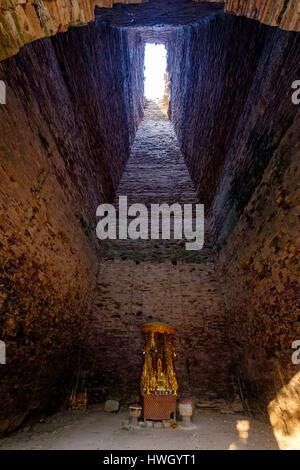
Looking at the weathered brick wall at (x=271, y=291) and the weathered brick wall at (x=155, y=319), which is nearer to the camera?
the weathered brick wall at (x=271, y=291)

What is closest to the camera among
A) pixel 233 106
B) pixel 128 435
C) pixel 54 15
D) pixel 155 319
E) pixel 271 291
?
pixel 54 15

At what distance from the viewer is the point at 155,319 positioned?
609 cm

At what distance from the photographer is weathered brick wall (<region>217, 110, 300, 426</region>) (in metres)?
3.64

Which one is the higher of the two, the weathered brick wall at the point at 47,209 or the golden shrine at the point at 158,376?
the weathered brick wall at the point at 47,209

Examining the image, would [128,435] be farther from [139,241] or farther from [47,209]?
[139,241]

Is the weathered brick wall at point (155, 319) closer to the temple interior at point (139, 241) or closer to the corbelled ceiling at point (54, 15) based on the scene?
the temple interior at point (139, 241)

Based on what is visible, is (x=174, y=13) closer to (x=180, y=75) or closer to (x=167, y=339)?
(x=180, y=75)

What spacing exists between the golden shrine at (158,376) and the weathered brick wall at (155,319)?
0.49 meters

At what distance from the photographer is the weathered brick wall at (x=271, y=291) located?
3.64 m

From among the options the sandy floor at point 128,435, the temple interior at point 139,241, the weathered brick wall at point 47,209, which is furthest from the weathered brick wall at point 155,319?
the sandy floor at point 128,435

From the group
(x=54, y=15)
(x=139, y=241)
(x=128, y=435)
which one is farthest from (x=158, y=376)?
(x=54, y=15)

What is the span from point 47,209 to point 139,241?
3.61 meters

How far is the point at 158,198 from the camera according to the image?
8.84 m
